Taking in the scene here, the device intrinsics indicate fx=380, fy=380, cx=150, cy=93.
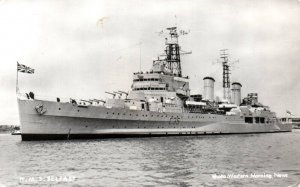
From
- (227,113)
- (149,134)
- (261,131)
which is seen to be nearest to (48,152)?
(149,134)

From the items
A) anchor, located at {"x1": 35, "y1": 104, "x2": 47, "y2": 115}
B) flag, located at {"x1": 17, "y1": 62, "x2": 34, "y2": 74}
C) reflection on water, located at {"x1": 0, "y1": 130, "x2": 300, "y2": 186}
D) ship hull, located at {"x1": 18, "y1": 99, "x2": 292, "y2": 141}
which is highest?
flag, located at {"x1": 17, "y1": 62, "x2": 34, "y2": 74}

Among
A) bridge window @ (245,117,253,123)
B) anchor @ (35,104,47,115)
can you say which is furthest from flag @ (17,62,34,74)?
bridge window @ (245,117,253,123)

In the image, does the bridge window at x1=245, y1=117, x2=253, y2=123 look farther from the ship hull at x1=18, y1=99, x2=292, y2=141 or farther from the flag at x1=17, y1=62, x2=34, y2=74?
the flag at x1=17, y1=62, x2=34, y2=74

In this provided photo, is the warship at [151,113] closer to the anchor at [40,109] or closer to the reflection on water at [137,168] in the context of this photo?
the anchor at [40,109]

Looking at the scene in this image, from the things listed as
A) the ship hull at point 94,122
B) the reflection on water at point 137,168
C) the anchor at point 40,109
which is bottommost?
the reflection on water at point 137,168

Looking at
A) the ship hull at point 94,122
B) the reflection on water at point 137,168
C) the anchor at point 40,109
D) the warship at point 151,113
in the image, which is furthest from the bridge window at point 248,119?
the anchor at point 40,109

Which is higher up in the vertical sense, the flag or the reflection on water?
the flag

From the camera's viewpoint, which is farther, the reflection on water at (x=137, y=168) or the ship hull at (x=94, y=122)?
the ship hull at (x=94, y=122)
